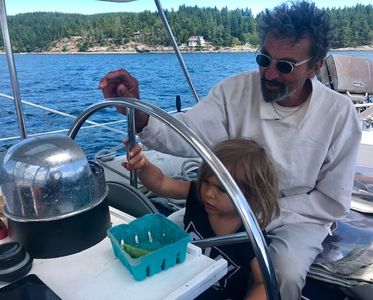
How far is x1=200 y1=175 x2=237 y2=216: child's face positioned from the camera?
1066 millimetres

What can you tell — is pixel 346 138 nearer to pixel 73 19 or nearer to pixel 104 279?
pixel 104 279

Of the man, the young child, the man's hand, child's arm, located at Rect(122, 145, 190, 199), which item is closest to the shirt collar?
the man

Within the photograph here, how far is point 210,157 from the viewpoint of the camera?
0.66m

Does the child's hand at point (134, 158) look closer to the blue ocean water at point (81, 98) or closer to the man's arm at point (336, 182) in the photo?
the blue ocean water at point (81, 98)

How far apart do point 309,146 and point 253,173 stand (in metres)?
0.36

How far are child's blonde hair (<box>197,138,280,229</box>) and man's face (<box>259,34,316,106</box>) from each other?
0.30 m

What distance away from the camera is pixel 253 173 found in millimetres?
1070

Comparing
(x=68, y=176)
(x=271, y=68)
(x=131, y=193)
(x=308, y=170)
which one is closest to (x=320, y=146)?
(x=308, y=170)

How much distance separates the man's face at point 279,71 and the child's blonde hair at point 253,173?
30 centimetres

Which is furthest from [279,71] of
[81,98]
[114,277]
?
[81,98]

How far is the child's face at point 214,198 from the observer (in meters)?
1.07

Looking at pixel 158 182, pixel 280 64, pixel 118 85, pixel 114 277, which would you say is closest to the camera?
pixel 114 277

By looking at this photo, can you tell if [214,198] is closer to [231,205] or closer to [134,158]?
[231,205]

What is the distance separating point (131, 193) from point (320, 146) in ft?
2.34
